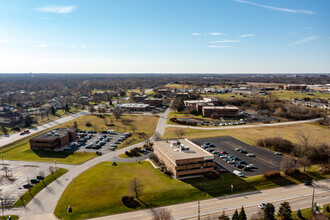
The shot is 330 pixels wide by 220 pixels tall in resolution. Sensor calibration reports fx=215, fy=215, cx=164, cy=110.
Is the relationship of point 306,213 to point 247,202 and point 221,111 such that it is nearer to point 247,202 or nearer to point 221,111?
point 247,202

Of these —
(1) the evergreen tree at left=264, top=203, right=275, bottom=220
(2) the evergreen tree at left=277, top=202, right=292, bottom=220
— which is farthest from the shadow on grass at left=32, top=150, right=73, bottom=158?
(2) the evergreen tree at left=277, top=202, right=292, bottom=220

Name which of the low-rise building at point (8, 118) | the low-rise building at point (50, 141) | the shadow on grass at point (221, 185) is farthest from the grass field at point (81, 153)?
the shadow on grass at point (221, 185)

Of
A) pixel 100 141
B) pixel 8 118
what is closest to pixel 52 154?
pixel 100 141

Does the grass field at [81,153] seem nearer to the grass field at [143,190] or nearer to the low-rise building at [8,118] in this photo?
the grass field at [143,190]

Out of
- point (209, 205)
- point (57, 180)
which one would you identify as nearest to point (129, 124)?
point (57, 180)

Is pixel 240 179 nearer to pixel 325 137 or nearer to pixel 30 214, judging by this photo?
pixel 30 214

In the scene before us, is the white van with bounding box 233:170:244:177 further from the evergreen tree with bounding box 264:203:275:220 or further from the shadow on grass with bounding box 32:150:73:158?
the shadow on grass with bounding box 32:150:73:158
